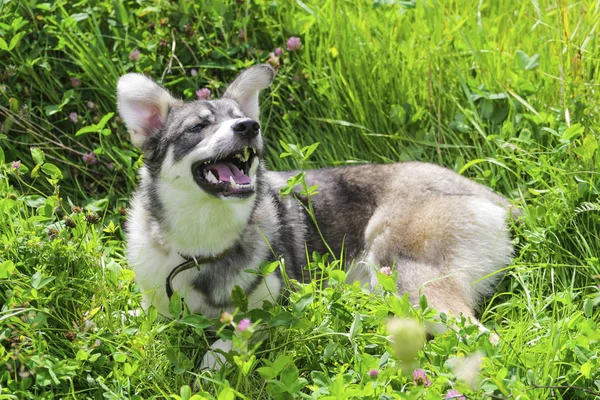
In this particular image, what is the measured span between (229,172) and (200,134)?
0.23 m

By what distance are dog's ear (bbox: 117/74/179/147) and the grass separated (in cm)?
41

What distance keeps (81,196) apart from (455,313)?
2300mm

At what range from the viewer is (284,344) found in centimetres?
313

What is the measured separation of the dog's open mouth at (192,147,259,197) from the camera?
3316 millimetres

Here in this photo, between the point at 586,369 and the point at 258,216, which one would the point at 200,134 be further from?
the point at 586,369

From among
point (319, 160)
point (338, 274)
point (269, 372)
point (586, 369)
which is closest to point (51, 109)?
point (319, 160)

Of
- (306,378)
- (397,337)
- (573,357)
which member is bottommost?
(306,378)

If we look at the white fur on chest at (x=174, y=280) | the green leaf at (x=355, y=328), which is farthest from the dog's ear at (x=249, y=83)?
the green leaf at (x=355, y=328)

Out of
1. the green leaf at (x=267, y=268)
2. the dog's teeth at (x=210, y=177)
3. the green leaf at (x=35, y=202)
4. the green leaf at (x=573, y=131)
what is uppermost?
the green leaf at (x=573, y=131)

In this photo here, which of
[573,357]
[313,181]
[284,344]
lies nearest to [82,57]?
[313,181]

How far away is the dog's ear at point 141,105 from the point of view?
358 centimetres

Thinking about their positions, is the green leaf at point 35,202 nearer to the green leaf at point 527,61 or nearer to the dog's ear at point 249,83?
the dog's ear at point 249,83

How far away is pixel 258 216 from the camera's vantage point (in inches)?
146

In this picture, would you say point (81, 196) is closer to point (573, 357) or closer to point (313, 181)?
point (313, 181)
